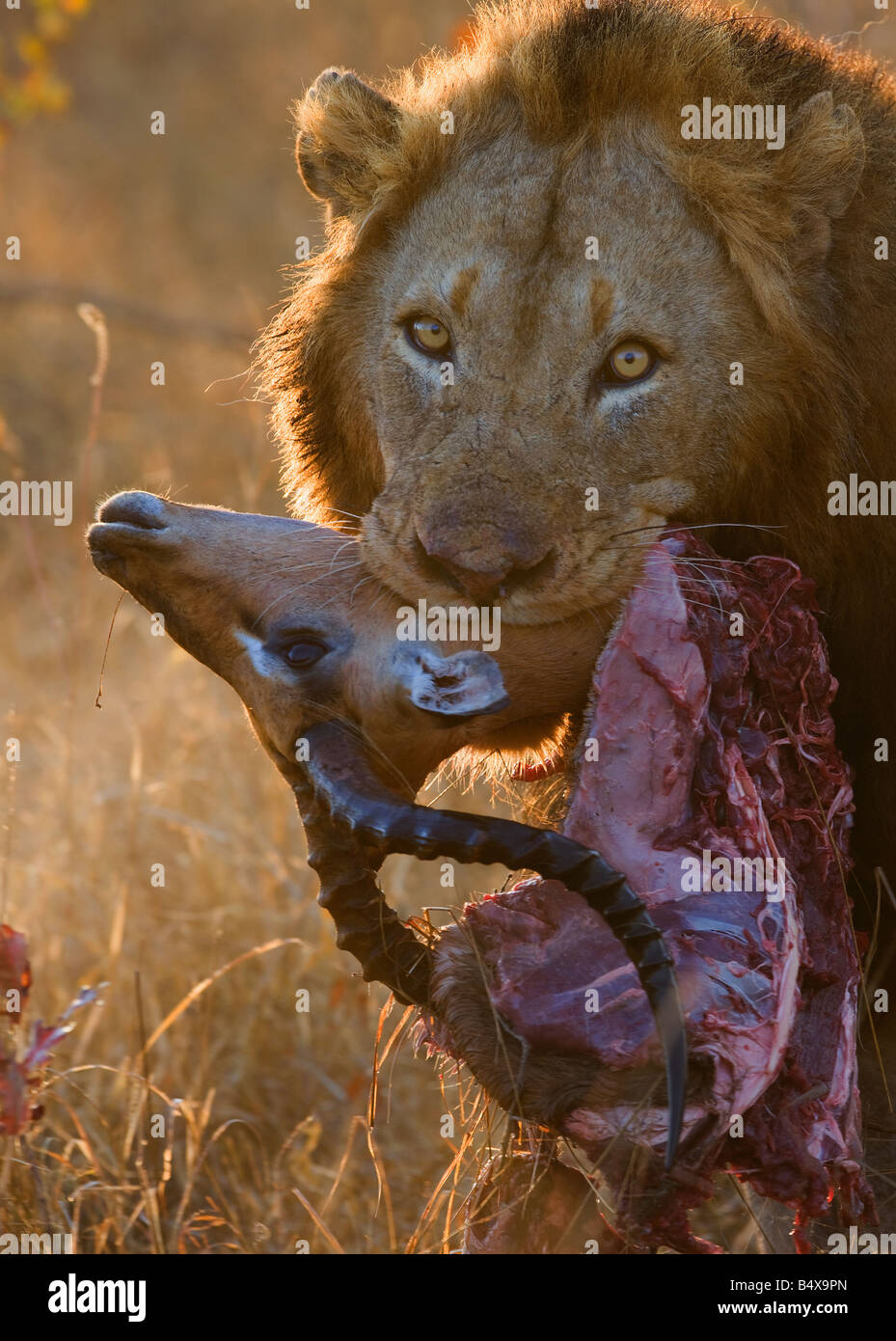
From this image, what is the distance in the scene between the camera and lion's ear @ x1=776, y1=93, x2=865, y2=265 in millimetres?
2908

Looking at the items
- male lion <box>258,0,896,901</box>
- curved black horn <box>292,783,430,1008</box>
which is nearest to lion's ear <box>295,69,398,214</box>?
male lion <box>258,0,896,901</box>

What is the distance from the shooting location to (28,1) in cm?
1348

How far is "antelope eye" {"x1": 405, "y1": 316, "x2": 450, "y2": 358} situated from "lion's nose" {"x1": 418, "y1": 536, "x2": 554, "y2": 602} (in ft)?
1.78

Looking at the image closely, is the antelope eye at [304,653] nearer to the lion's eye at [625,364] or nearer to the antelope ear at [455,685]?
the antelope ear at [455,685]

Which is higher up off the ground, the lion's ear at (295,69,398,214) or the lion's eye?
the lion's ear at (295,69,398,214)

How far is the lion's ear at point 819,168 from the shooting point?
9.54ft
